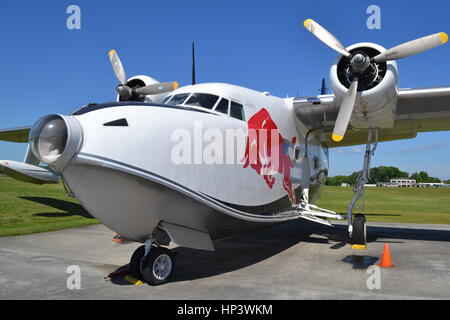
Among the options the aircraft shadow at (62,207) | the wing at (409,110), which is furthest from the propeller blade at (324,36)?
the aircraft shadow at (62,207)

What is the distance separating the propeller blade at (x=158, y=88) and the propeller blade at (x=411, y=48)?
516 centimetres

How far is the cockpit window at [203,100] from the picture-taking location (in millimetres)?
6695

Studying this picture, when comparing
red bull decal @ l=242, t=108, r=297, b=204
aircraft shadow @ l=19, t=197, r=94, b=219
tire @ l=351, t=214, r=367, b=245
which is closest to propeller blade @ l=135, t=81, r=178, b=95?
red bull decal @ l=242, t=108, r=297, b=204

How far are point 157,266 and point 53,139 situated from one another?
105 inches

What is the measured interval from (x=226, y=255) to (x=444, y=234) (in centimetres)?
898

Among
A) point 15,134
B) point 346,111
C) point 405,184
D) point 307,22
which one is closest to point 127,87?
point 307,22

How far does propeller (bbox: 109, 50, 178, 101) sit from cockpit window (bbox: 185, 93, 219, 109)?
129 inches

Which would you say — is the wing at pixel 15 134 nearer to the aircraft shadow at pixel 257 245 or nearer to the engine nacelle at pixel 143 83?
the engine nacelle at pixel 143 83

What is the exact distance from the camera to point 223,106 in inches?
269

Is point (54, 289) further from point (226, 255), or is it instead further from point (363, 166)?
point (363, 166)

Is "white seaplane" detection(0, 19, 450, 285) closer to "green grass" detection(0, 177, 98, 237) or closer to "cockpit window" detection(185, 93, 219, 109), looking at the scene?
"cockpit window" detection(185, 93, 219, 109)

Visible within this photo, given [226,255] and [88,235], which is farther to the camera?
[88,235]
